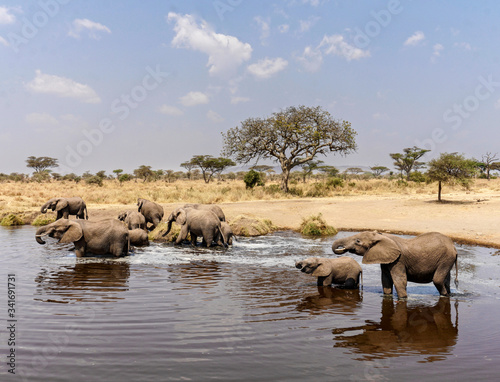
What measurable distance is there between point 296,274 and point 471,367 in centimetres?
539

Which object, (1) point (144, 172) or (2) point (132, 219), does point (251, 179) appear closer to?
(2) point (132, 219)

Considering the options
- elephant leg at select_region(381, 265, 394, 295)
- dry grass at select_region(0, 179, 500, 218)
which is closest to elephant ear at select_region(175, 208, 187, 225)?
elephant leg at select_region(381, 265, 394, 295)

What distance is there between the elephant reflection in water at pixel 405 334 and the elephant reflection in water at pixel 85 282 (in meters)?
4.59

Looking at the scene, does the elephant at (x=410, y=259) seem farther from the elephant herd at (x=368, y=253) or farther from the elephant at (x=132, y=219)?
the elephant at (x=132, y=219)

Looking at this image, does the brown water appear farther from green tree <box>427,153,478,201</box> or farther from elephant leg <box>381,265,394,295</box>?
green tree <box>427,153,478,201</box>

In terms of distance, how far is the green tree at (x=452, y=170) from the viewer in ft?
91.2

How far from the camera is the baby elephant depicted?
8.69 m

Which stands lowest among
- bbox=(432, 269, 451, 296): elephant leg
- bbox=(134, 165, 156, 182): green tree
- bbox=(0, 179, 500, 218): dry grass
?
bbox=(432, 269, 451, 296): elephant leg

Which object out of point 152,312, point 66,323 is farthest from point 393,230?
point 66,323

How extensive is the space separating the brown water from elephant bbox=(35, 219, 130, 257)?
0.62 metres

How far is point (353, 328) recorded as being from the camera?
6.13 meters

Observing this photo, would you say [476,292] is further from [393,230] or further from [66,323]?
[393,230]

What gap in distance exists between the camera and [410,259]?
25.4ft

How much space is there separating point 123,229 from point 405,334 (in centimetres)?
834
